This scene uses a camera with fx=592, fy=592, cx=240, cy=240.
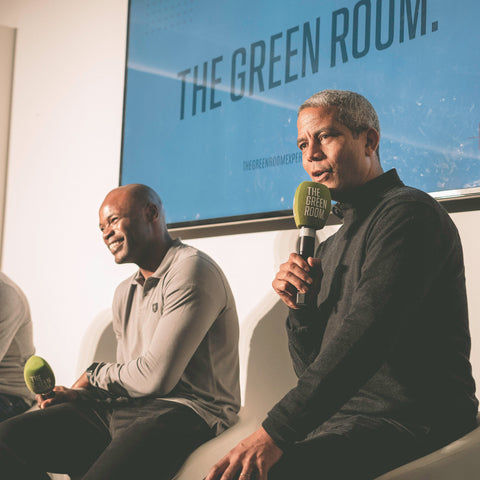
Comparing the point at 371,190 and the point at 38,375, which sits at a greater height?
the point at 371,190

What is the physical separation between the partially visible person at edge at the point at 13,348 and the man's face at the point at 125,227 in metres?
0.66

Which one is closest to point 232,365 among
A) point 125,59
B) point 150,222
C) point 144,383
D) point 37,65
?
point 144,383

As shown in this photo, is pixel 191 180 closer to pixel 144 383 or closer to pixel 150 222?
pixel 150 222

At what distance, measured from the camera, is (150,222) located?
7.17 ft

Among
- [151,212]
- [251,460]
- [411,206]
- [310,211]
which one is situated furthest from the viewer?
[151,212]

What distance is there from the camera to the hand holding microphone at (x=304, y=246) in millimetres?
1310

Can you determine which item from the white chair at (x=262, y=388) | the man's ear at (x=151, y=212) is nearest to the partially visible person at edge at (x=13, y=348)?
the white chair at (x=262, y=388)

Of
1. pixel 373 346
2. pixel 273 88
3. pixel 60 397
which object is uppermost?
pixel 273 88

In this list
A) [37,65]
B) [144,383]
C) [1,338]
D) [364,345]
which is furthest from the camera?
[37,65]

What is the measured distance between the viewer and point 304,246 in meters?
1.36

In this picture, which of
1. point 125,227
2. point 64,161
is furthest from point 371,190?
point 64,161

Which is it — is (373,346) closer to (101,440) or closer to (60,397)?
(101,440)

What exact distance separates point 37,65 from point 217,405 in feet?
8.56

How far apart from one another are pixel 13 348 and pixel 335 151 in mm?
1792
